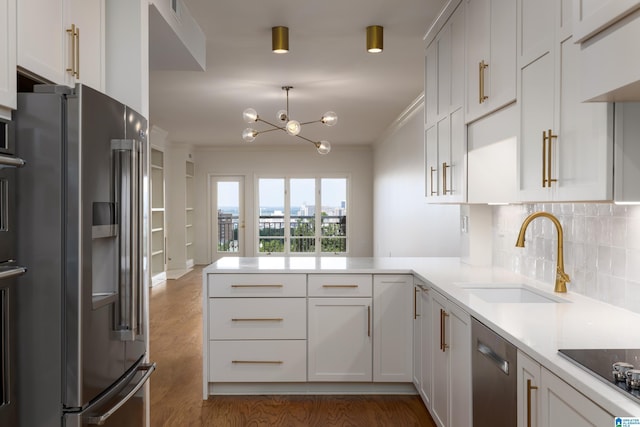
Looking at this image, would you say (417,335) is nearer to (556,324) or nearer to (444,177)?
(444,177)

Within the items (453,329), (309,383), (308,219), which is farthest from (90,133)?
(308,219)

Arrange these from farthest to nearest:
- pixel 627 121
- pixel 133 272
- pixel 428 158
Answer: pixel 428 158 → pixel 133 272 → pixel 627 121

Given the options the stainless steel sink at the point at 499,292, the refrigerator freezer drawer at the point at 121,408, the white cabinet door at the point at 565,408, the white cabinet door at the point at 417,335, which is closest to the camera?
the white cabinet door at the point at 565,408

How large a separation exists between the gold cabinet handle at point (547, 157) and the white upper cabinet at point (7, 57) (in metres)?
1.80

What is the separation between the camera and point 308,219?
446 inches

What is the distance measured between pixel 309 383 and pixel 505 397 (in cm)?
192

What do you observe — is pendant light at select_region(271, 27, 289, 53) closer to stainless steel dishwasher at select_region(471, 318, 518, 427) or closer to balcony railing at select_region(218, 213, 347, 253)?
stainless steel dishwasher at select_region(471, 318, 518, 427)

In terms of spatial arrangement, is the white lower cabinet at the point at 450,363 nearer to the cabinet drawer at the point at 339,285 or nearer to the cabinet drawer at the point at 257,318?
the cabinet drawer at the point at 339,285

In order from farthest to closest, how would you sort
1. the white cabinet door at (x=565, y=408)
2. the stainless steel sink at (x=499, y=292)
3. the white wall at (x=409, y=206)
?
the white wall at (x=409, y=206) → the stainless steel sink at (x=499, y=292) → the white cabinet door at (x=565, y=408)

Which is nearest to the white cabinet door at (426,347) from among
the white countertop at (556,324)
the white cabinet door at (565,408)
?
the white countertop at (556,324)

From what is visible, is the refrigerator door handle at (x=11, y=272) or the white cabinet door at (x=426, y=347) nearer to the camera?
the refrigerator door handle at (x=11, y=272)

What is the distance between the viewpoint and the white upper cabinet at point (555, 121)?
5.13 feet

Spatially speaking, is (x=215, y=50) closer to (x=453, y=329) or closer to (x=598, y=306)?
(x=453, y=329)

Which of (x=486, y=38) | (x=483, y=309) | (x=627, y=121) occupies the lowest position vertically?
(x=483, y=309)
